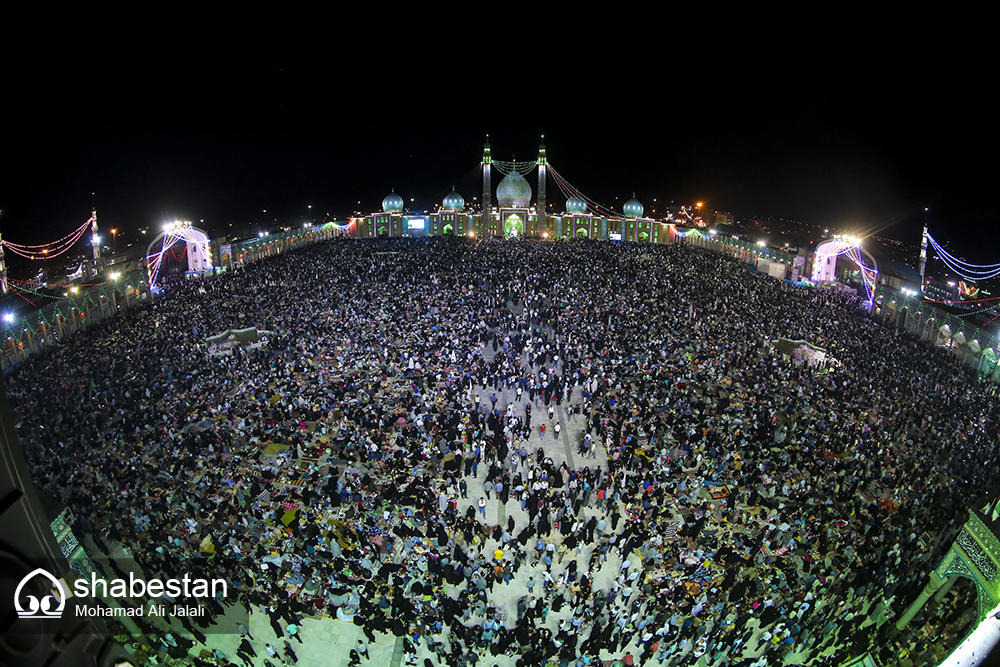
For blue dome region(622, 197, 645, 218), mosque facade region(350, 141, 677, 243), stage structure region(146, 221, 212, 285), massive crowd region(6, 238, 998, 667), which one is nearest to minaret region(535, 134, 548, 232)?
mosque facade region(350, 141, 677, 243)

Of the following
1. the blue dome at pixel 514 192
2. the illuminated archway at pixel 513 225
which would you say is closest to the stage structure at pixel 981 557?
the illuminated archway at pixel 513 225

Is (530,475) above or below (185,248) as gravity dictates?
above

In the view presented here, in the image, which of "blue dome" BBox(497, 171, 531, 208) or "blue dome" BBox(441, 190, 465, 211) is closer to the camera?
"blue dome" BBox(497, 171, 531, 208)

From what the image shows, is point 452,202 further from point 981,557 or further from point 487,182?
point 981,557

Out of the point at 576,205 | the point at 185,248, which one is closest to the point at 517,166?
the point at 576,205

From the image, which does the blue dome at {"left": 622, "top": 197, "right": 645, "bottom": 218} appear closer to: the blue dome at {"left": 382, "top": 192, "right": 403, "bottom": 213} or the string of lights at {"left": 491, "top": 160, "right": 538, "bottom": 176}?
the string of lights at {"left": 491, "top": 160, "right": 538, "bottom": 176}

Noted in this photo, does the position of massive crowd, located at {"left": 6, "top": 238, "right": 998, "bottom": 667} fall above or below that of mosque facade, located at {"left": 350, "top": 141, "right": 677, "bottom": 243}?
→ above
